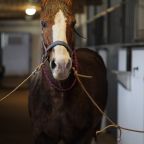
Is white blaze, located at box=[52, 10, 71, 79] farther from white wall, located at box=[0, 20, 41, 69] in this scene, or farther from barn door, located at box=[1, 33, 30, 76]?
barn door, located at box=[1, 33, 30, 76]

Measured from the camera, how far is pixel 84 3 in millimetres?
9695

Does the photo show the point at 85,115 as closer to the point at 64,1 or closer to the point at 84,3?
the point at 64,1

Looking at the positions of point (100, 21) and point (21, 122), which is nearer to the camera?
point (21, 122)

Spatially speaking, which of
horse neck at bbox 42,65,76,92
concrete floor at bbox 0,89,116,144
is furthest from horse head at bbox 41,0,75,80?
concrete floor at bbox 0,89,116,144

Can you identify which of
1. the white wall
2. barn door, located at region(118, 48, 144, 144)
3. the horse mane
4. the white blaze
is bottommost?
barn door, located at region(118, 48, 144, 144)

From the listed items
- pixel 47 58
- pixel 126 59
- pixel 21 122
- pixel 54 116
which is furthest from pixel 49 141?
pixel 21 122

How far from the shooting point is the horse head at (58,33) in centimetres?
318

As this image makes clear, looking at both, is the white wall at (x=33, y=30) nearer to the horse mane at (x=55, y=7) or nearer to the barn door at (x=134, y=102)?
the barn door at (x=134, y=102)

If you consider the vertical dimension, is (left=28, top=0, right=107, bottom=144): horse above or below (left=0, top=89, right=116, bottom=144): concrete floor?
above

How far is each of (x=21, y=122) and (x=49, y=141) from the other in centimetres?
446

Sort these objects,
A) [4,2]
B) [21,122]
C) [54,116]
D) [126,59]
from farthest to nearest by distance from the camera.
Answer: [4,2], [21,122], [126,59], [54,116]

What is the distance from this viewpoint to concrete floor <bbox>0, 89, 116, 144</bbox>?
6.62 m

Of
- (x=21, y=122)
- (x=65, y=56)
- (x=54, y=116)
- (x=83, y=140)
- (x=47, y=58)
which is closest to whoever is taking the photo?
(x=65, y=56)

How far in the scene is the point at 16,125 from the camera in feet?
26.0
